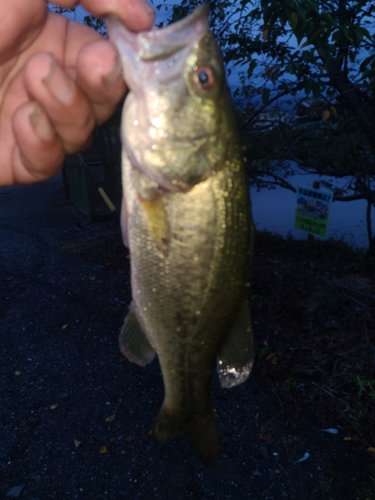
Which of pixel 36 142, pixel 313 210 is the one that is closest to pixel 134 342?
pixel 36 142

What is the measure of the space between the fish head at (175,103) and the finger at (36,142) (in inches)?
19.8

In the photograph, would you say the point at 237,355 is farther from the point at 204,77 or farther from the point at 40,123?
the point at 40,123

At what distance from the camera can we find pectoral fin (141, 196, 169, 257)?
5.48 feet

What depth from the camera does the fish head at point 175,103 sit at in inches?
62.1

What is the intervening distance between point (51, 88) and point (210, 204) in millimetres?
829

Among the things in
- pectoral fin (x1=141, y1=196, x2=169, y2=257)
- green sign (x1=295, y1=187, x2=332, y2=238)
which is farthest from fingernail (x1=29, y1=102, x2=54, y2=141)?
green sign (x1=295, y1=187, x2=332, y2=238)

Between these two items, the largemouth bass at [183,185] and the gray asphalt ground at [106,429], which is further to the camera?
the gray asphalt ground at [106,429]

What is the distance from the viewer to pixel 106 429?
417 cm

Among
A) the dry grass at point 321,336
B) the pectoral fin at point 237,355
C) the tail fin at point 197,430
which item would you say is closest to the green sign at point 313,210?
the dry grass at point 321,336

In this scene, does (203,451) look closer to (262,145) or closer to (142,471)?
(142,471)

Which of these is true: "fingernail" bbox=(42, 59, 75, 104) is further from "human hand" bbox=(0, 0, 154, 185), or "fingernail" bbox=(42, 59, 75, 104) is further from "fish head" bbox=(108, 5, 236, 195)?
"fish head" bbox=(108, 5, 236, 195)

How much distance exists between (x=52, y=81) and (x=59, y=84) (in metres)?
0.03

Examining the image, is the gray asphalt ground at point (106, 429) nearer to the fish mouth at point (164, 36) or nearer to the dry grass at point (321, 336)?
the dry grass at point (321, 336)

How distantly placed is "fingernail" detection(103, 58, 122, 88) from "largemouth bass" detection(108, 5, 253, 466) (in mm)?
134
